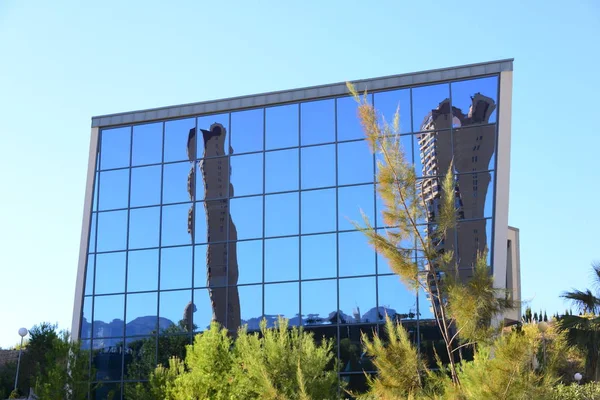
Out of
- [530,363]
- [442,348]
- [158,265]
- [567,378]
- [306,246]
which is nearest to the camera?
[530,363]

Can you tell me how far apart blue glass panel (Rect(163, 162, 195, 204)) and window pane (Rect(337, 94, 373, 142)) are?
6292 millimetres

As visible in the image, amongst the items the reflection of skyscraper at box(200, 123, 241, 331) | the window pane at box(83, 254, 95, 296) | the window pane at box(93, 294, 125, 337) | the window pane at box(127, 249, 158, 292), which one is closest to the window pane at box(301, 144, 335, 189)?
the reflection of skyscraper at box(200, 123, 241, 331)

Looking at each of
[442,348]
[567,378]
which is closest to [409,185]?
[442,348]

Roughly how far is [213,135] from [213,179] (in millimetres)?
1869

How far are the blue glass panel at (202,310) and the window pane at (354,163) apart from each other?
690 centimetres

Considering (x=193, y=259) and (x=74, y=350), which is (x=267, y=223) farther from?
(x=74, y=350)

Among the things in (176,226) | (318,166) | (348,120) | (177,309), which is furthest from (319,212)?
(177,309)

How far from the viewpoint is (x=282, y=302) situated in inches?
1292

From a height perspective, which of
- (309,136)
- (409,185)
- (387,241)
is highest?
(309,136)

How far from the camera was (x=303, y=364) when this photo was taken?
22641 millimetres

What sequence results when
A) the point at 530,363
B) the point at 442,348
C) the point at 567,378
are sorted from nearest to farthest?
the point at 530,363 < the point at 442,348 < the point at 567,378

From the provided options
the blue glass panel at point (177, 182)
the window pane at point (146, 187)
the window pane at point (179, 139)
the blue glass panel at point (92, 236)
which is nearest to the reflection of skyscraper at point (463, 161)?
the blue glass panel at point (177, 182)

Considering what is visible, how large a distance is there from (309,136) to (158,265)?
26.1 ft

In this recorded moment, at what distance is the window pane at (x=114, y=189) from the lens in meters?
36.4
